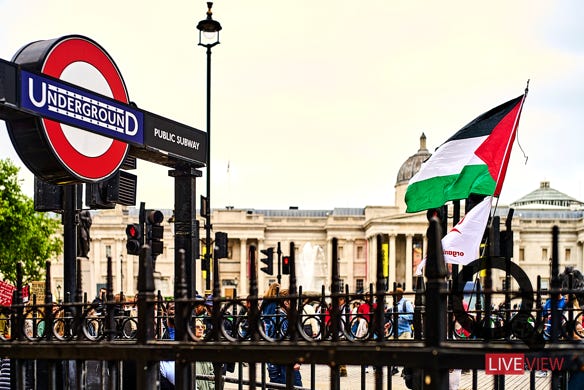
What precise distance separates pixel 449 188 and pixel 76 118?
16.4 feet

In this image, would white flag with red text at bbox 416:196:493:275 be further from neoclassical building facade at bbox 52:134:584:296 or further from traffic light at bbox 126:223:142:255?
neoclassical building facade at bbox 52:134:584:296

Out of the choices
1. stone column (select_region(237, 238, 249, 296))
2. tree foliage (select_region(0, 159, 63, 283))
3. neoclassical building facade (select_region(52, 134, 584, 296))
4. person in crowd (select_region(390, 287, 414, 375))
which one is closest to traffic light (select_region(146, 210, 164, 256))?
person in crowd (select_region(390, 287, 414, 375))

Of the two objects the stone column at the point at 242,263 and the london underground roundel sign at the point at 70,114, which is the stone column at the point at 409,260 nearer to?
the stone column at the point at 242,263

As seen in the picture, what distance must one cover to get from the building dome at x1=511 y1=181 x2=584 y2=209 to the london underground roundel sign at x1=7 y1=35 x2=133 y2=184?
13274 cm

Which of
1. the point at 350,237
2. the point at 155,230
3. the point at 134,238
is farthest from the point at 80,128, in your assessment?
the point at 350,237

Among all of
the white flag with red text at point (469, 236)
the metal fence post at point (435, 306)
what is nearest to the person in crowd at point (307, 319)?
the metal fence post at point (435, 306)

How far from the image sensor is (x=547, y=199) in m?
140

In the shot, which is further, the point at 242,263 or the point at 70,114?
the point at 242,263

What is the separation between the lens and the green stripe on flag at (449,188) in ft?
28.4

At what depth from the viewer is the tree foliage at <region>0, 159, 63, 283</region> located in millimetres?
43375

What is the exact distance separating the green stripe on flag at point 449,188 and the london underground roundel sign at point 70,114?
4126 mm

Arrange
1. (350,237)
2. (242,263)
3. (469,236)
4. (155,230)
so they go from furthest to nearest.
A: 1. (350,237)
2. (242,263)
3. (155,230)
4. (469,236)

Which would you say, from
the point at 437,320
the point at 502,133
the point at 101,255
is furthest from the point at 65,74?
the point at 101,255

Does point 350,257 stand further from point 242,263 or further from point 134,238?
point 134,238
